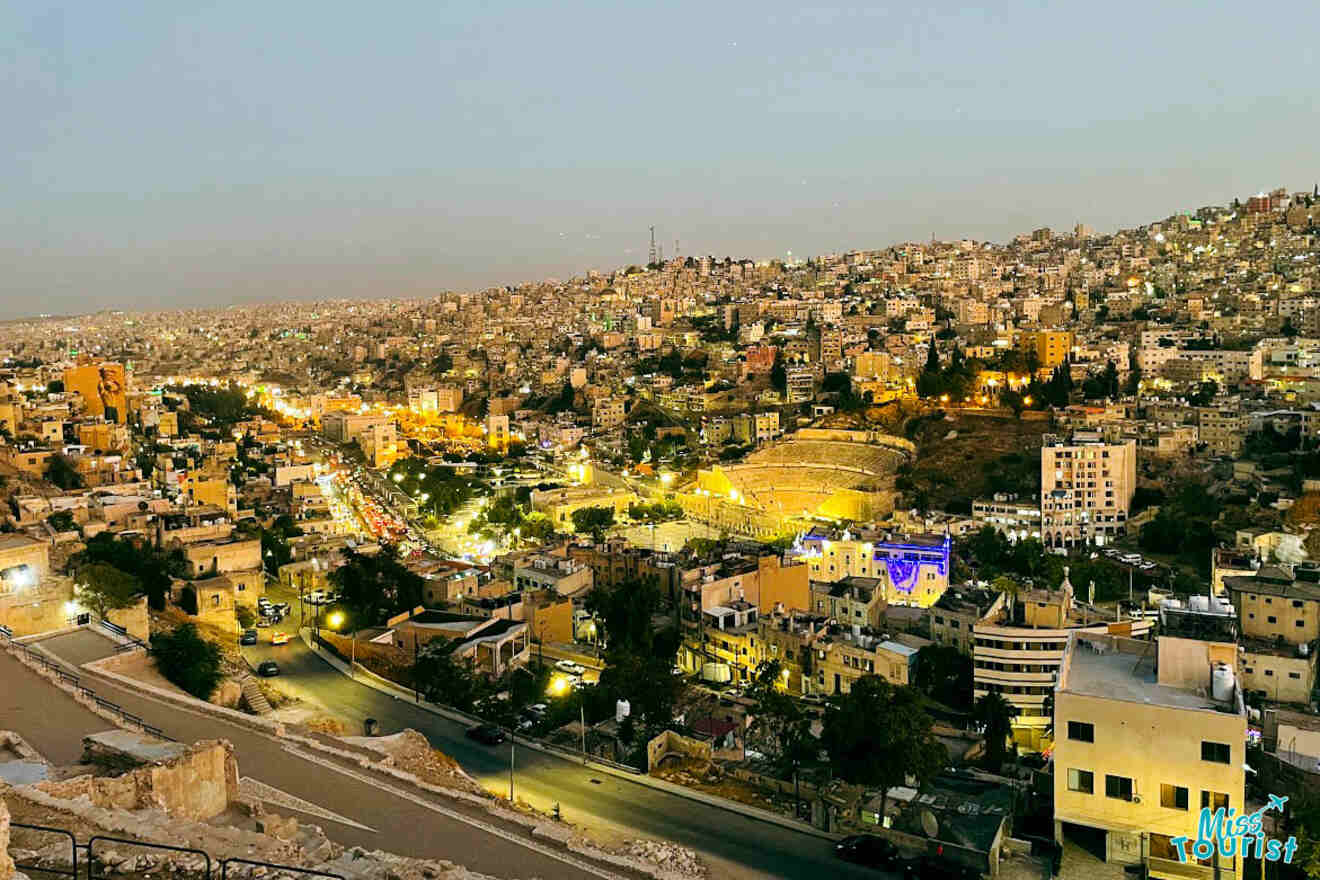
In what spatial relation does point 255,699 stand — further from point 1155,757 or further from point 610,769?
point 1155,757

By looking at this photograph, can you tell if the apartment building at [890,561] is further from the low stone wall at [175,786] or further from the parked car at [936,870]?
the low stone wall at [175,786]

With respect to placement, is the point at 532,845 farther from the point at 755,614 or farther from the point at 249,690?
the point at 755,614

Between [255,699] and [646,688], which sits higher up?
[255,699]

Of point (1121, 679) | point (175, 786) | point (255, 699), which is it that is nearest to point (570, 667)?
point (255, 699)

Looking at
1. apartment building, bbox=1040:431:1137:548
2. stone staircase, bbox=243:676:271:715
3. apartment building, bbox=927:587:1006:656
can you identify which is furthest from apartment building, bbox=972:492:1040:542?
stone staircase, bbox=243:676:271:715

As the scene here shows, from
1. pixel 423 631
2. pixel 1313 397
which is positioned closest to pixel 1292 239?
pixel 1313 397

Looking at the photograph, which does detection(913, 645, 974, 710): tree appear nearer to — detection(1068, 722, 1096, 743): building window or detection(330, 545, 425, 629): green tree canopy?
detection(1068, 722, 1096, 743): building window

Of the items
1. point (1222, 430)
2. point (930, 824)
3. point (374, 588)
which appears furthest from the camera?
point (1222, 430)
